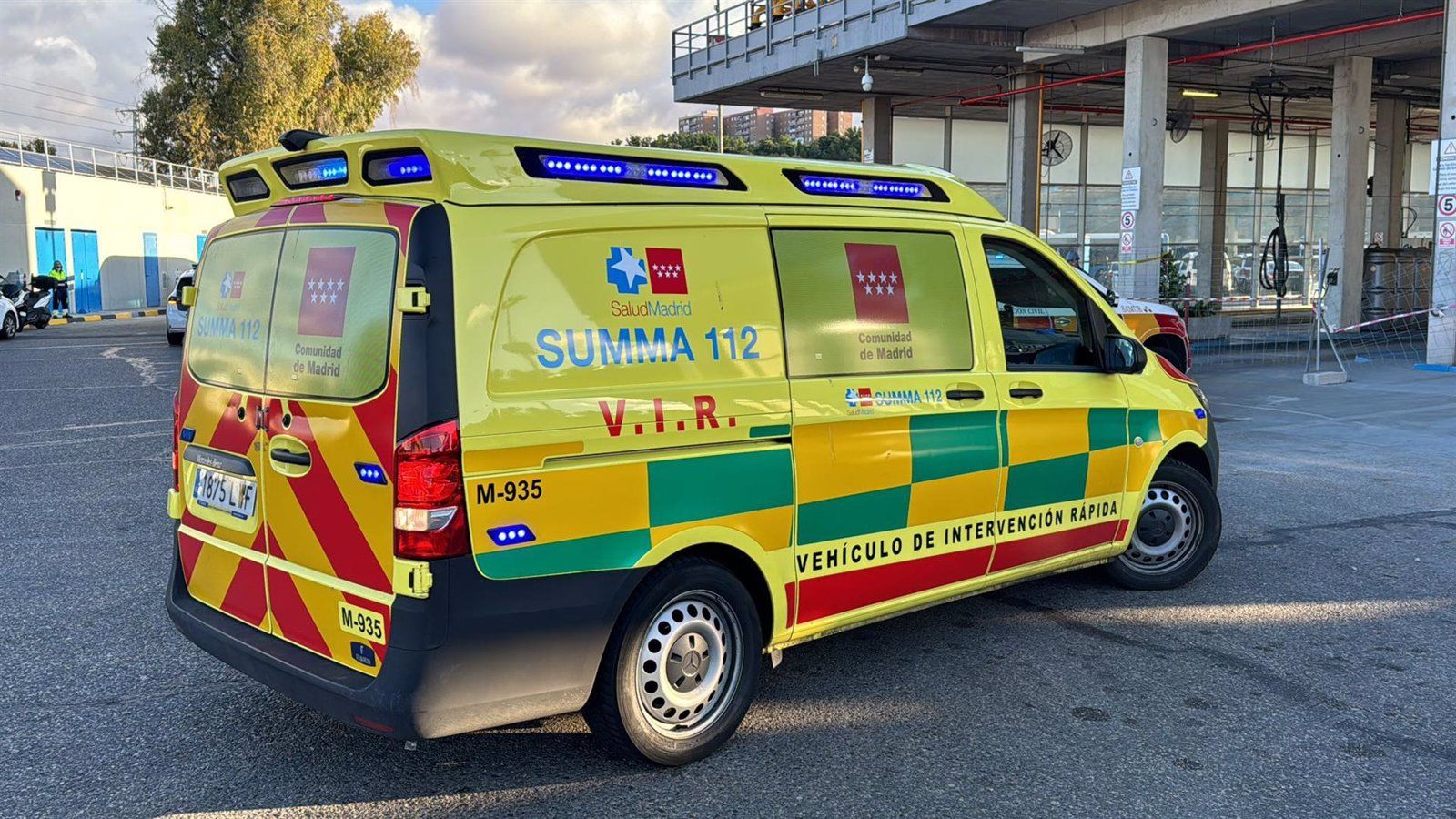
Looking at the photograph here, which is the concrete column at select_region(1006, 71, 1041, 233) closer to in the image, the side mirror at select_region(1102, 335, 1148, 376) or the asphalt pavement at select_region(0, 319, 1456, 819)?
the asphalt pavement at select_region(0, 319, 1456, 819)

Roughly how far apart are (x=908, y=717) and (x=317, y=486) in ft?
7.24

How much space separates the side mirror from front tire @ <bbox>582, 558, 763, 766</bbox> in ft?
7.31

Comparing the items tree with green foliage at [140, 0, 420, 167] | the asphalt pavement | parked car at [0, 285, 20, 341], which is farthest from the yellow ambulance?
tree with green foliage at [140, 0, 420, 167]

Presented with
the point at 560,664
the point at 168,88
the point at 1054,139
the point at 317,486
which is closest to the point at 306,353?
the point at 317,486

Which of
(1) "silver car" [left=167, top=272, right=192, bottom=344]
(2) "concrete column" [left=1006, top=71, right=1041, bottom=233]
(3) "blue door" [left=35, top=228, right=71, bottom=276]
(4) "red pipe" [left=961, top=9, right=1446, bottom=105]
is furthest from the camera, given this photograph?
(3) "blue door" [left=35, top=228, right=71, bottom=276]

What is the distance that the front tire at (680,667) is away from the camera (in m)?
3.77

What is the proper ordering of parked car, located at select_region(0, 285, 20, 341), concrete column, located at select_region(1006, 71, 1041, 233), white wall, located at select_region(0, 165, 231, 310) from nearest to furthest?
parked car, located at select_region(0, 285, 20, 341)
concrete column, located at select_region(1006, 71, 1041, 233)
white wall, located at select_region(0, 165, 231, 310)

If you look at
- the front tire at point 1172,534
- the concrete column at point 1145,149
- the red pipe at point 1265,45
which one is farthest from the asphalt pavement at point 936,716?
the concrete column at point 1145,149

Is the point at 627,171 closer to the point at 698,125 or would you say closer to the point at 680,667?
the point at 680,667

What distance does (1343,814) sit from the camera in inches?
142

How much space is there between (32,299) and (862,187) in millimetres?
28150

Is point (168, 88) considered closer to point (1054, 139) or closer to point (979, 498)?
point (1054, 139)

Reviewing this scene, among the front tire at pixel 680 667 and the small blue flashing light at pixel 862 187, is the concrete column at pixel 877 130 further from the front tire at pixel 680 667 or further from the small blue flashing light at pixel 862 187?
the front tire at pixel 680 667

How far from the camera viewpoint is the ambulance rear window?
3506 mm
